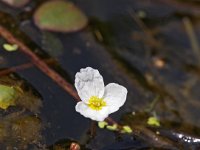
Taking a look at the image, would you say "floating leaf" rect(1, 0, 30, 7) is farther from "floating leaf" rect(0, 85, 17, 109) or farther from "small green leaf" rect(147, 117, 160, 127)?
"small green leaf" rect(147, 117, 160, 127)

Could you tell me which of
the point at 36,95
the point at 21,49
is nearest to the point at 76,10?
the point at 21,49

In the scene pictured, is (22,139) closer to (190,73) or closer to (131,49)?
(131,49)

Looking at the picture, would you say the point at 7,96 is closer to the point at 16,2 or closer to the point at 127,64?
the point at 16,2

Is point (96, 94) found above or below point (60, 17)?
below

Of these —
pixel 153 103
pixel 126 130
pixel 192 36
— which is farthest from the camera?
pixel 192 36

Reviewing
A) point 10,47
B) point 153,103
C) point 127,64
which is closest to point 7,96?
point 10,47

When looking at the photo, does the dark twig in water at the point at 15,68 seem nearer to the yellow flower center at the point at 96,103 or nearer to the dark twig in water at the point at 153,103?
the yellow flower center at the point at 96,103

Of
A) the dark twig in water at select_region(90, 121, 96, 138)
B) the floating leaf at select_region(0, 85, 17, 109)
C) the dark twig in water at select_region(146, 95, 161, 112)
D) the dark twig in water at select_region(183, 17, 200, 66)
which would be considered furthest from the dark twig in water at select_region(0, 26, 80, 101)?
the dark twig in water at select_region(183, 17, 200, 66)
